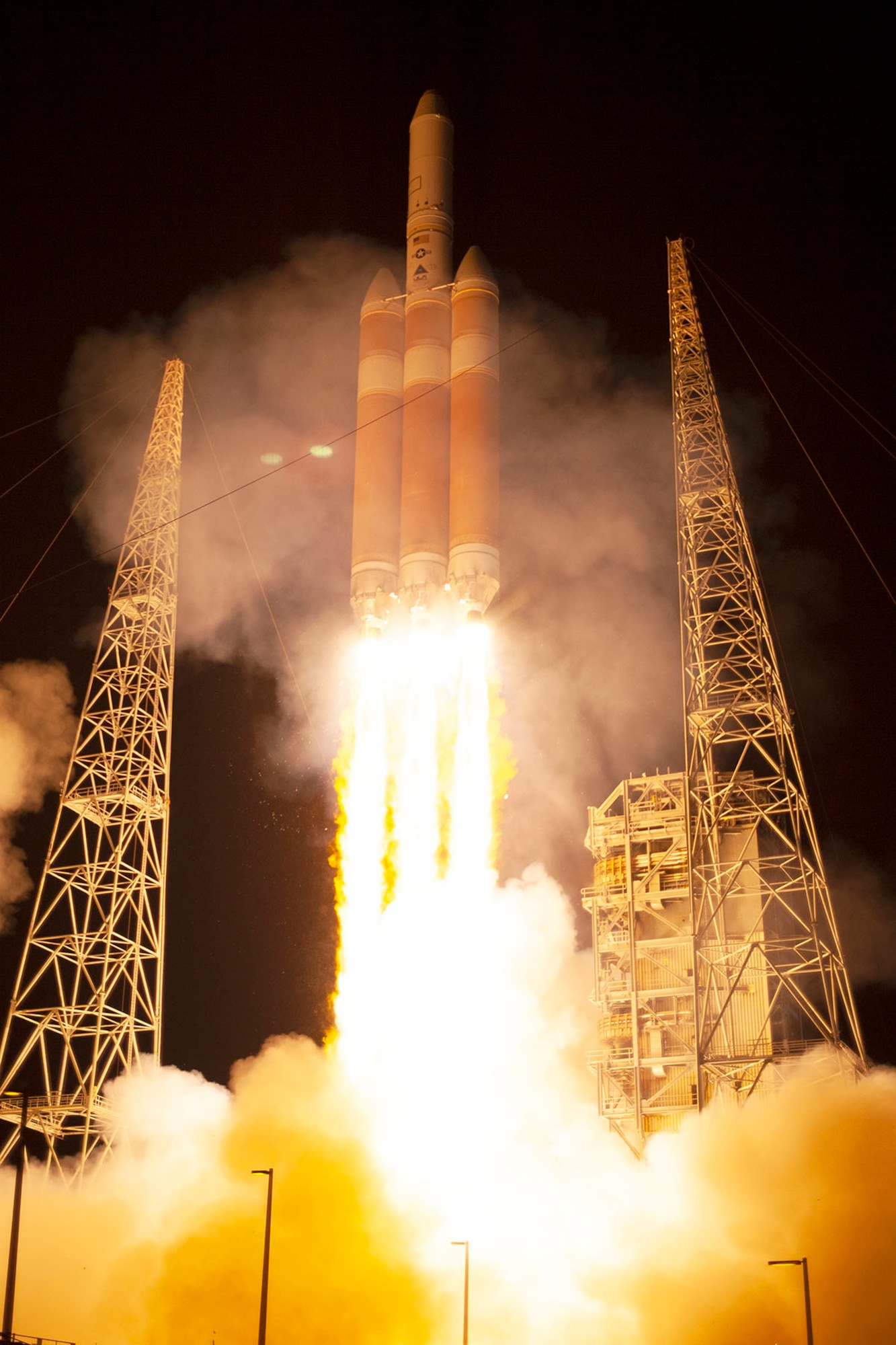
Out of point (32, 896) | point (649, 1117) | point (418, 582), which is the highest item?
point (418, 582)

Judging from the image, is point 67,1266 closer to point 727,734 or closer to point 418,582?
point 418,582

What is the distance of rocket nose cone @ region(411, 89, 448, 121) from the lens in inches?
1631

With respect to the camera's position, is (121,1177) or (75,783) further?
(75,783)

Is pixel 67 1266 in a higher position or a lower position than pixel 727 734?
lower

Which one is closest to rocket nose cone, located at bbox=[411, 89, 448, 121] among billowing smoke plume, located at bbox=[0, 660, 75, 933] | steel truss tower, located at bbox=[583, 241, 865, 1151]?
steel truss tower, located at bbox=[583, 241, 865, 1151]

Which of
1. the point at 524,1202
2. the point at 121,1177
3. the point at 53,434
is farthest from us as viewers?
the point at 53,434

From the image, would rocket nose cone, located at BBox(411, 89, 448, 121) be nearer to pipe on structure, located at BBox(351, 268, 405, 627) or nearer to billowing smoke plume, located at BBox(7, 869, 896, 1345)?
pipe on structure, located at BBox(351, 268, 405, 627)

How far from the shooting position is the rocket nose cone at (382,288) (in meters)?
41.4

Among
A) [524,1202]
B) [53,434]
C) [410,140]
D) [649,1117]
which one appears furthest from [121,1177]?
[410,140]

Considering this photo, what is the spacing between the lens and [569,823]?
5025 cm

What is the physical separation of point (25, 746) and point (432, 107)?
21.8 m

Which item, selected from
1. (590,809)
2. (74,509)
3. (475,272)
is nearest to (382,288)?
(475,272)

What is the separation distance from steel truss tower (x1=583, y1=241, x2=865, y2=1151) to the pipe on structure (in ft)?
26.1

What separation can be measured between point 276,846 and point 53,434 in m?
14.9
